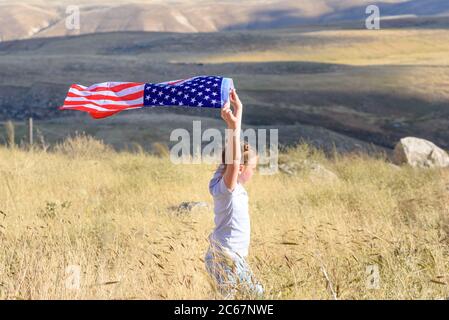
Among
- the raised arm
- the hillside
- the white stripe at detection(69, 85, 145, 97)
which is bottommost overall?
the raised arm

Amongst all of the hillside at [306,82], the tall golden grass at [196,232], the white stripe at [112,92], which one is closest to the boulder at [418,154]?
the tall golden grass at [196,232]

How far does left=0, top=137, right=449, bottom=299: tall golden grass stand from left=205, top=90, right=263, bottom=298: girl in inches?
6.6

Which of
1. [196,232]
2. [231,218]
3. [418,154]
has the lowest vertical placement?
[231,218]

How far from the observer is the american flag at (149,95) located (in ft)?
19.8

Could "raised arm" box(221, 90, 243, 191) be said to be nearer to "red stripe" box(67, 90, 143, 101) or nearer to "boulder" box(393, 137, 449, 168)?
"red stripe" box(67, 90, 143, 101)

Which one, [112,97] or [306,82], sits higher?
[306,82]

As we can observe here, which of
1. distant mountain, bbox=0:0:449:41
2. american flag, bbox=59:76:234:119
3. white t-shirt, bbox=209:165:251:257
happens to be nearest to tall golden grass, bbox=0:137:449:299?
white t-shirt, bbox=209:165:251:257

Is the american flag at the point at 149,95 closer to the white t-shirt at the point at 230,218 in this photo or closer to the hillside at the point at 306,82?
the white t-shirt at the point at 230,218

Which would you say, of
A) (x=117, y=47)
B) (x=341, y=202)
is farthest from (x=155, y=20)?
A: (x=341, y=202)

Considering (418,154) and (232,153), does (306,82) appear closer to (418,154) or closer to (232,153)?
(418,154)

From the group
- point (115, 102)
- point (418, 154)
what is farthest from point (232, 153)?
point (418, 154)

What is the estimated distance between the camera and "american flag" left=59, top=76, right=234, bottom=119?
19.8 feet

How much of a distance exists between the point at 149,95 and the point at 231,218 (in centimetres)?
134

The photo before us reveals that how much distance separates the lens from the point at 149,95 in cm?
640
